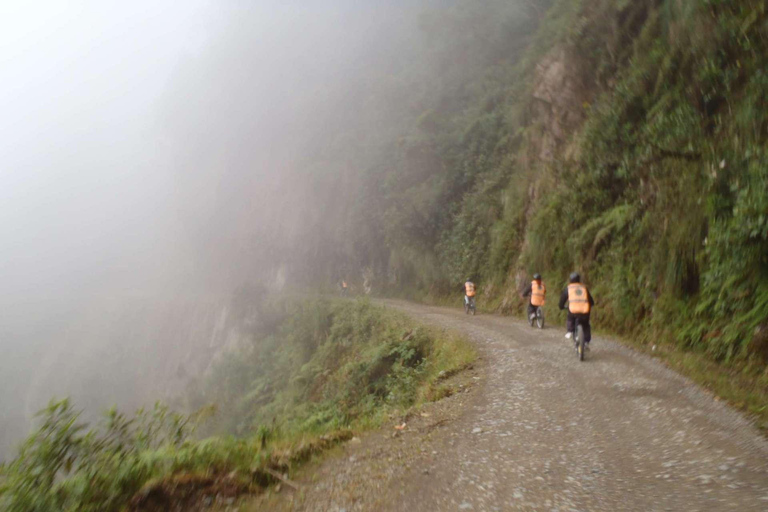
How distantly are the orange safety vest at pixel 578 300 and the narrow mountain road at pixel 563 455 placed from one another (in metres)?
1.63

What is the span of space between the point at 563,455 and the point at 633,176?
10.8 metres

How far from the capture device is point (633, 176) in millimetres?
13258

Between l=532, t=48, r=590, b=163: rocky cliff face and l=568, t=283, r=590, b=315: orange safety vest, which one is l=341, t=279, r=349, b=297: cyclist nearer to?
l=532, t=48, r=590, b=163: rocky cliff face

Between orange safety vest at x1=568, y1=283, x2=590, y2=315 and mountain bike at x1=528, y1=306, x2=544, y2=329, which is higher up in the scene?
orange safety vest at x1=568, y1=283, x2=590, y2=315

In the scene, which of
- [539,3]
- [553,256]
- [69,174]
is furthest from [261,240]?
[69,174]

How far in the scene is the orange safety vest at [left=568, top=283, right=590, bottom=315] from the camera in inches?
373

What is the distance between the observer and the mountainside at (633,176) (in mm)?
8789

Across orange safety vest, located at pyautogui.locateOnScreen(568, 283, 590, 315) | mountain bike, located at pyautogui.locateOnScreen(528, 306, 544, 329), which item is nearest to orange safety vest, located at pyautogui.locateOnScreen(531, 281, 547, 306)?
mountain bike, located at pyautogui.locateOnScreen(528, 306, 544, 329)

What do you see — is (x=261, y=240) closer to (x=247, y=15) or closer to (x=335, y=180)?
(x=335, y=180)

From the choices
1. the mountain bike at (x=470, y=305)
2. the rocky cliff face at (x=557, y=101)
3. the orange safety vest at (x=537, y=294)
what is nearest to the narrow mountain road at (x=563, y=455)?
the orange safety vest at (x=537, y=294)

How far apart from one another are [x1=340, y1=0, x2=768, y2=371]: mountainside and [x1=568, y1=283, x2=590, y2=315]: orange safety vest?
2.15 m

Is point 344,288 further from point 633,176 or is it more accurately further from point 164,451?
point 164,451

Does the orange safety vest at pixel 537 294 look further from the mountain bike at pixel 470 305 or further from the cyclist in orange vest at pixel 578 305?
the mountain bike at pixel 470 305

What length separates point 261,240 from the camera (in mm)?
51562
